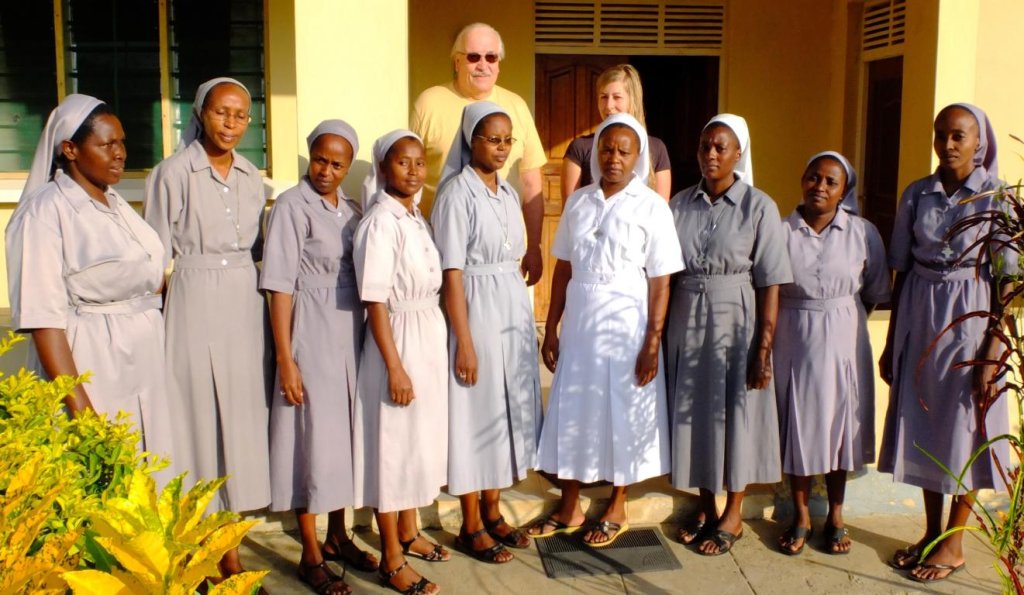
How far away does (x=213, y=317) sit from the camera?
3598 millimetres

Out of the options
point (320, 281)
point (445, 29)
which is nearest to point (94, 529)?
point (320, 281)

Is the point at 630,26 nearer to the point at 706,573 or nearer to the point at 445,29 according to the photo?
the point at 445,29

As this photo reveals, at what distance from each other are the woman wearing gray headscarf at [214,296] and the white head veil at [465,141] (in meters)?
0.81

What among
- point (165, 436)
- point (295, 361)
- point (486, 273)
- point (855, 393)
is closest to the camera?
point (165, 436)

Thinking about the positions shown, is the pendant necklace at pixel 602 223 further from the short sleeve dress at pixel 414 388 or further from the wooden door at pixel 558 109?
the wooden door at pixel 558 109

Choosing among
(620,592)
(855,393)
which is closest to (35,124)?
(620,592)

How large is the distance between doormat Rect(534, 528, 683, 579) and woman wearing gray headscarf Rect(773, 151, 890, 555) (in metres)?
0.58

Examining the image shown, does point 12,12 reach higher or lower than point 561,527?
higher

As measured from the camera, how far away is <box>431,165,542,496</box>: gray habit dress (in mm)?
3883

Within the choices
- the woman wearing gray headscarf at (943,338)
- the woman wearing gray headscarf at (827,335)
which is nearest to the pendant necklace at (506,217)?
the woman wearing gray headscarf at (827,335)

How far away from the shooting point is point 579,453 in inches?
164

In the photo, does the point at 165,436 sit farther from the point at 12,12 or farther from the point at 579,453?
the point at 12,12

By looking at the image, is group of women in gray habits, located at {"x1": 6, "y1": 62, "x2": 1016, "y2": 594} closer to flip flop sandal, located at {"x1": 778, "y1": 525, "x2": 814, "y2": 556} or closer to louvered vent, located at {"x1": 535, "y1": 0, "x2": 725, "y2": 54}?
flip flop sandal, located at {"x1": 778, "y1": 525, "x2": 814, "y2": 556}

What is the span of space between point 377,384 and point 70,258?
3.99 feet
